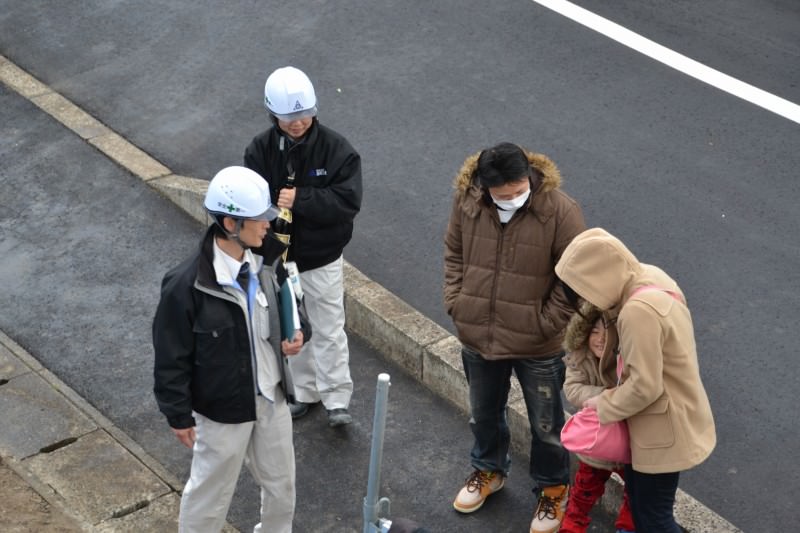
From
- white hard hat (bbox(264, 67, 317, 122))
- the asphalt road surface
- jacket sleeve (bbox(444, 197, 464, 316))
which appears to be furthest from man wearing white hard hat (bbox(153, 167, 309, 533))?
the asphalt road surface

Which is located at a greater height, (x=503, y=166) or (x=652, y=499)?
(x=503, y=166)

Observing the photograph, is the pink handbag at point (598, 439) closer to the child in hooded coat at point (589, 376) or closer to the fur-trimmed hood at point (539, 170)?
the child in hooded coat at point (589, 376)

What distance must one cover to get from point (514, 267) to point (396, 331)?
164 centimetres

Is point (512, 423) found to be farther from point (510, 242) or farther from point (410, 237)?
point (410, 237)

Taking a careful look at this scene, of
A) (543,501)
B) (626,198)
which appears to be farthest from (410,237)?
(543,501)

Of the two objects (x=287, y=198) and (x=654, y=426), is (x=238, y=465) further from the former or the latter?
(x=654, y=426)

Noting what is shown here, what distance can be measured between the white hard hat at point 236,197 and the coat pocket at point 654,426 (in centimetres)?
175

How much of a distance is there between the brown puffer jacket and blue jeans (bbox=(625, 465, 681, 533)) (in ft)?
2.51

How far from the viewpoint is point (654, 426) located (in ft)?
16.4

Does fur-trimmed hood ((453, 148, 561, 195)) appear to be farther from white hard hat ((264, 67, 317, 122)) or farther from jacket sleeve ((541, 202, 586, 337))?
white hard hat ((264, 67, 317, 122))

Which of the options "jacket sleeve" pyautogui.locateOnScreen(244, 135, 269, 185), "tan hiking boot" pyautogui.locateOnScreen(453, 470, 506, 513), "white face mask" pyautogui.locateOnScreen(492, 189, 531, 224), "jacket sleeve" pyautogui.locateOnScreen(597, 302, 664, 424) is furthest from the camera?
"jacket sleeve" pyautogui.locateOnScreen(244, 135, 269, 185)

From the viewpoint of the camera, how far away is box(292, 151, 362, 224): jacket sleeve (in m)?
6.12

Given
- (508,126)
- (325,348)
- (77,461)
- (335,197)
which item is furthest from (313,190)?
(508,126)

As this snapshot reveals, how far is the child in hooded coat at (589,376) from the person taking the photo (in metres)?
5.18
